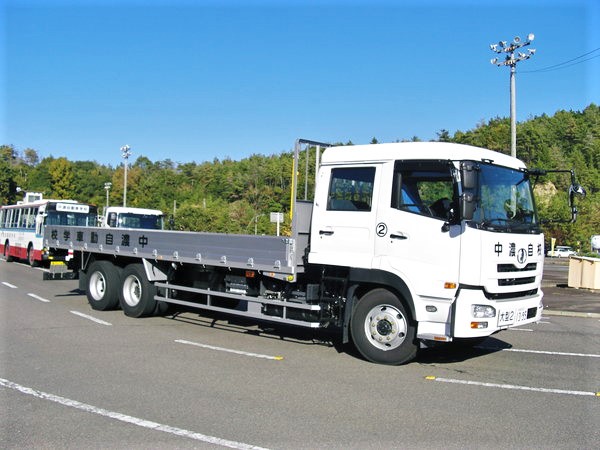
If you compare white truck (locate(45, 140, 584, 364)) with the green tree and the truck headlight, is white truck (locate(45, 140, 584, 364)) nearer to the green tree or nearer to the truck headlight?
the truck headlight

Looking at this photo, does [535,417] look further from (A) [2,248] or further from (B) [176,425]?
(A) [2,248]

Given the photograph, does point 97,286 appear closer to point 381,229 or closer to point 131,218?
A: point 381,229

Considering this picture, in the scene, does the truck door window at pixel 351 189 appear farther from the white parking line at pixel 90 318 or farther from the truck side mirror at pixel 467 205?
the white parking line at pixel 90 318

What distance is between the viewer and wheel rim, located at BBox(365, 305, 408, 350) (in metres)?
7.23

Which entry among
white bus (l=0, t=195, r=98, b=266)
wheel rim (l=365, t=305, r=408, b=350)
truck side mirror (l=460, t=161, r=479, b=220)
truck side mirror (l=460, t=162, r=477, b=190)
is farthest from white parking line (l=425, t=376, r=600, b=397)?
white bus (l=0, t=195, r=98, b=266)

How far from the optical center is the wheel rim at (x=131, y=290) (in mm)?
11137

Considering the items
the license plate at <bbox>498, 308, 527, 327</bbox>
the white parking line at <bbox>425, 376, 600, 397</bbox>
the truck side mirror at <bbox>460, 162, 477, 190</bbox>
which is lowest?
the white parking line at <bbox>425, 376, 600, 397</bbox>

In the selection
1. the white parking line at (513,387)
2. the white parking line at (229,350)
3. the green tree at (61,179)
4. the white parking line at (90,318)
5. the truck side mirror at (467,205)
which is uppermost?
the green tree at (61,179)

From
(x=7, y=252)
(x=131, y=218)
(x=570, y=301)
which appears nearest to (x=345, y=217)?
(x=570, y=301)

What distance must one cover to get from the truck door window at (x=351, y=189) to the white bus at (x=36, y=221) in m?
17.4

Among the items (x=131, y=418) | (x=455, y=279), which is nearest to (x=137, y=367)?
(x=131, y=418)

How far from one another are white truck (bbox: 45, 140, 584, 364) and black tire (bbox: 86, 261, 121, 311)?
11.7 feet

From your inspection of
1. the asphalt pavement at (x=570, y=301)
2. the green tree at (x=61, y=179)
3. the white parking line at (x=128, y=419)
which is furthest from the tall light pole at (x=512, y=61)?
the green tree at (x=61, y=179)

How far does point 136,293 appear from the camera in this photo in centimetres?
1116
